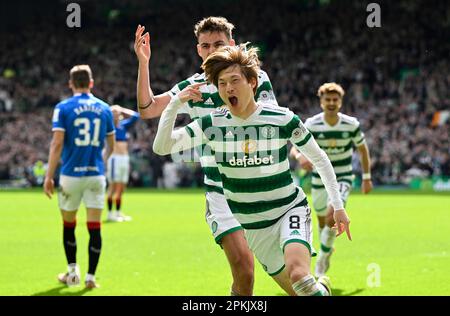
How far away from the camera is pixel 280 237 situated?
532 cm

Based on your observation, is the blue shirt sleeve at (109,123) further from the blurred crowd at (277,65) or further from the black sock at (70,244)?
the blurred crowd at (277,65)

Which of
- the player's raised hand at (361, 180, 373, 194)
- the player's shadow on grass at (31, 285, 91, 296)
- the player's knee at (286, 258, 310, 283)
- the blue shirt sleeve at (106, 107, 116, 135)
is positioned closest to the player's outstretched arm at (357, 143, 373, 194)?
the player's raised hand at (361, 180, 373, 194)

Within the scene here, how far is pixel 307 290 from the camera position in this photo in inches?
192

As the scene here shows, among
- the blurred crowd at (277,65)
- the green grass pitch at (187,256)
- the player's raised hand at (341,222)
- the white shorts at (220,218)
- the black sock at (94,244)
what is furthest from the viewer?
the blurred crowd at (277,65)

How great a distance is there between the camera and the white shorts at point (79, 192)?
843 cm

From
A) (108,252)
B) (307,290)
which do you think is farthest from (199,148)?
(108,252)

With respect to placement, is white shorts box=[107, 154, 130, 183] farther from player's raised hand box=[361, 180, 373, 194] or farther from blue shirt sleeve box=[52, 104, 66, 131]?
blue shirt sleeve box=[52, 104, 66, 131]

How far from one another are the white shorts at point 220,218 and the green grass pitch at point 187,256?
172 centimetres

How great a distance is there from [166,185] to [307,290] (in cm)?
2796

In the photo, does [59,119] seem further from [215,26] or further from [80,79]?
[215,26]

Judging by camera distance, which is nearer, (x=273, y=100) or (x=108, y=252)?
(x=273, y=100)

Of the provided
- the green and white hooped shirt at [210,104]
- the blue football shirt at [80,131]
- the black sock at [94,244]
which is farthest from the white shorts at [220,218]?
the blue football shirt at [80,131]
